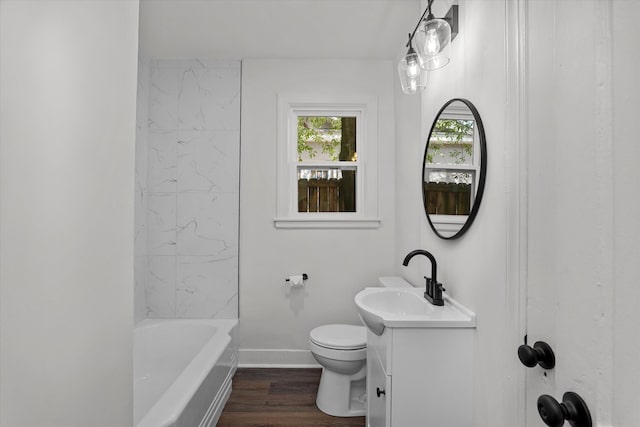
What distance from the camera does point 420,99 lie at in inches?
85.7

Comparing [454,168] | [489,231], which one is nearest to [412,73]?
[454,168]

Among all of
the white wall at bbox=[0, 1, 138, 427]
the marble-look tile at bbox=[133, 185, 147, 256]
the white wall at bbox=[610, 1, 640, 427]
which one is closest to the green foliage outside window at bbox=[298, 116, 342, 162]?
the marble-look tile at bbox=[133, 185, 147, 256]

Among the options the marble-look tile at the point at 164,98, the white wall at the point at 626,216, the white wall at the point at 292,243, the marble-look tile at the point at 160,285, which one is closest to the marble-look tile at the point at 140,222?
the marble-look tile at the point at 160,285

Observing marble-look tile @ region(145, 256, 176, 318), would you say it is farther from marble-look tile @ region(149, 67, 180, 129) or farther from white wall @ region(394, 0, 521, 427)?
white wall @ region(394, 0, 521, 427)

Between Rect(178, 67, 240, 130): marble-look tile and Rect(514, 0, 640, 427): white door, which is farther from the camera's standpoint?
Rect(178, 67, 240, 130): marble-look tile

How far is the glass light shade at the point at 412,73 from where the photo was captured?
1.63 m

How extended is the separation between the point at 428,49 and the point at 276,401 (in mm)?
2273

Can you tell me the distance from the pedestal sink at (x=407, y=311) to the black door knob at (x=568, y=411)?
76cm

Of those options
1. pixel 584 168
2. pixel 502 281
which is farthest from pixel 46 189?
pixel 502 281

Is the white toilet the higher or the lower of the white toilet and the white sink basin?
the lower

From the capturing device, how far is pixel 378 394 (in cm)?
154

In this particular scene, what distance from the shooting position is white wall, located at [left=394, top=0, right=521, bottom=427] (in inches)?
44.5

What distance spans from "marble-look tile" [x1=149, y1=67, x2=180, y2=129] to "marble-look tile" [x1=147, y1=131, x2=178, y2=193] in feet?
0.28

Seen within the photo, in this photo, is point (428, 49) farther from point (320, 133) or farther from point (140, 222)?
point (140, 222)
